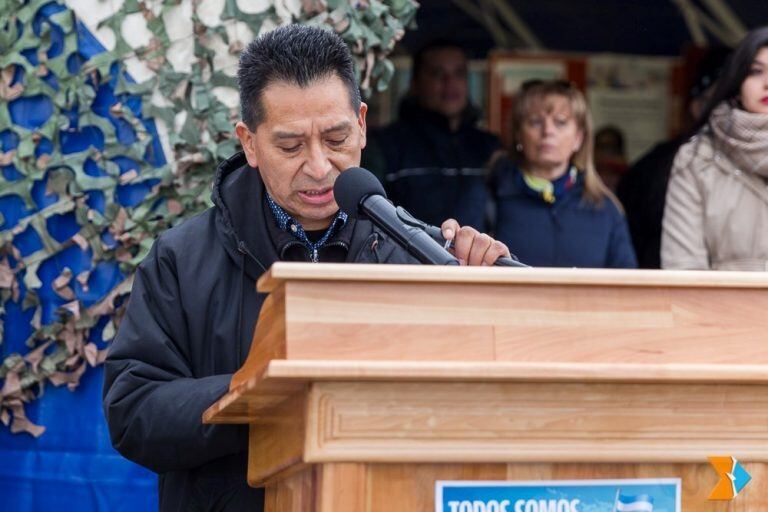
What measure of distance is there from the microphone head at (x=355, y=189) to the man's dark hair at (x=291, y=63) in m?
0.40

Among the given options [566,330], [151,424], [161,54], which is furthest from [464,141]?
[566,330]

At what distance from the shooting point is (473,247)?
2570mm

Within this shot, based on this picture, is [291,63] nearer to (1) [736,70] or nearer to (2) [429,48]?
(1) [736,70]

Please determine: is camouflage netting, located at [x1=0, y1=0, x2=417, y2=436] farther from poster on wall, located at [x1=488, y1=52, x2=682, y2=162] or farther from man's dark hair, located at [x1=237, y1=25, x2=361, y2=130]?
poster on wall, located at [x1=488, y1=52, x2=682, y2=162]

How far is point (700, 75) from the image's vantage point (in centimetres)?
639

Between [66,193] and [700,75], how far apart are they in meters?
3.07

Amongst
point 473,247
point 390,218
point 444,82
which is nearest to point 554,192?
point 444,82

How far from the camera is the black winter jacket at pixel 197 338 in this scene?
2.73 m

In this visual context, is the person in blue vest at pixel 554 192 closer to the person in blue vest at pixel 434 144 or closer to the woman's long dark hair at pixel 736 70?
the person in blue vest at pixel 434 144

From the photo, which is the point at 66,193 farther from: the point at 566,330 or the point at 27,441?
the point at 566,330

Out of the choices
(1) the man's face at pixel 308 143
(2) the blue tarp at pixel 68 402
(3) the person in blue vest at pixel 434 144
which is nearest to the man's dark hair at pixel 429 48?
(3) the person in blue vest at pixel 434 144

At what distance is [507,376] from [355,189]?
0.58m

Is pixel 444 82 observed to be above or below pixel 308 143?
above

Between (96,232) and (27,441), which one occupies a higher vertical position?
(96,232)
